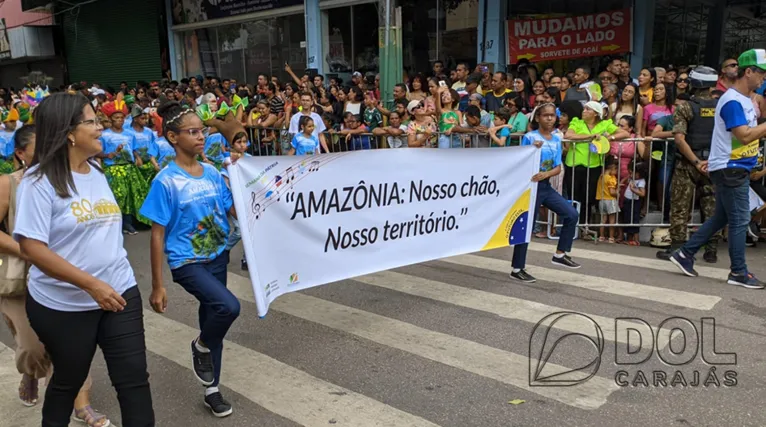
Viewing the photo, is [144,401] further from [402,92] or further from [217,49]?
[217,49]

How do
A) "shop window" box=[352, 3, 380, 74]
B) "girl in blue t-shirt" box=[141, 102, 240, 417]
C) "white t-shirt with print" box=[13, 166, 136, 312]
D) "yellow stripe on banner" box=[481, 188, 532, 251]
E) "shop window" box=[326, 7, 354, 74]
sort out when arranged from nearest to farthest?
"white t-shirt with print" box=[13, 166, 136, 312], "girl in blue t-shirt" box=[141, 102, 240, 417], "yellow stripe on banner" box=[481, 188, 532, 251], "shop window" box=[352, 3, 380, 74], "shop window" box=[326, 7, 354, 74]

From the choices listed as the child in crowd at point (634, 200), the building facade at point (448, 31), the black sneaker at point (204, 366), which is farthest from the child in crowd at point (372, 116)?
the black sneaker at point (204, 366)

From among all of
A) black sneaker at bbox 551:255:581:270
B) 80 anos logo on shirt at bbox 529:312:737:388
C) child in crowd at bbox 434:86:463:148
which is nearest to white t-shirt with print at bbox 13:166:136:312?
80 anos logo on shirt at bbox 529:312:737:388

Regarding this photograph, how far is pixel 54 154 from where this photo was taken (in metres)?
2.68

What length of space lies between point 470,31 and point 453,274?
32.2 ft

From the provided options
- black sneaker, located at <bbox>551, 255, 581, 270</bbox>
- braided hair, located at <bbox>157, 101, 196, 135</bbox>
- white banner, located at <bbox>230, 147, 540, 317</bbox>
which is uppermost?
braided hair, located at <bbox>157, 101, 196, 135</bbox>

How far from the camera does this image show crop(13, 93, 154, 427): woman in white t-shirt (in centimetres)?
263

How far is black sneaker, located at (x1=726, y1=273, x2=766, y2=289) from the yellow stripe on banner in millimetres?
1960

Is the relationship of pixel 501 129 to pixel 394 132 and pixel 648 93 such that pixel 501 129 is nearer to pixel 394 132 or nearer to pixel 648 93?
pixel 394 132

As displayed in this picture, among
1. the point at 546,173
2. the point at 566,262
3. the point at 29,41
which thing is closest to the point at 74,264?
the point at 546,173

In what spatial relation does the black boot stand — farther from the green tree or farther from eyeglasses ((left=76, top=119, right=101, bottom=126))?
eyeglasses ((left=76, top=119, right=101, bottom=126))

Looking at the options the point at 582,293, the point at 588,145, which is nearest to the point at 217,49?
the point at 588,145

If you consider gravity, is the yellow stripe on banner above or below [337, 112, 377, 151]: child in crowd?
below

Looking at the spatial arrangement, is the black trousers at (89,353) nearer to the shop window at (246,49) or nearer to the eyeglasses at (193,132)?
the eyeglasses at (193,132)
